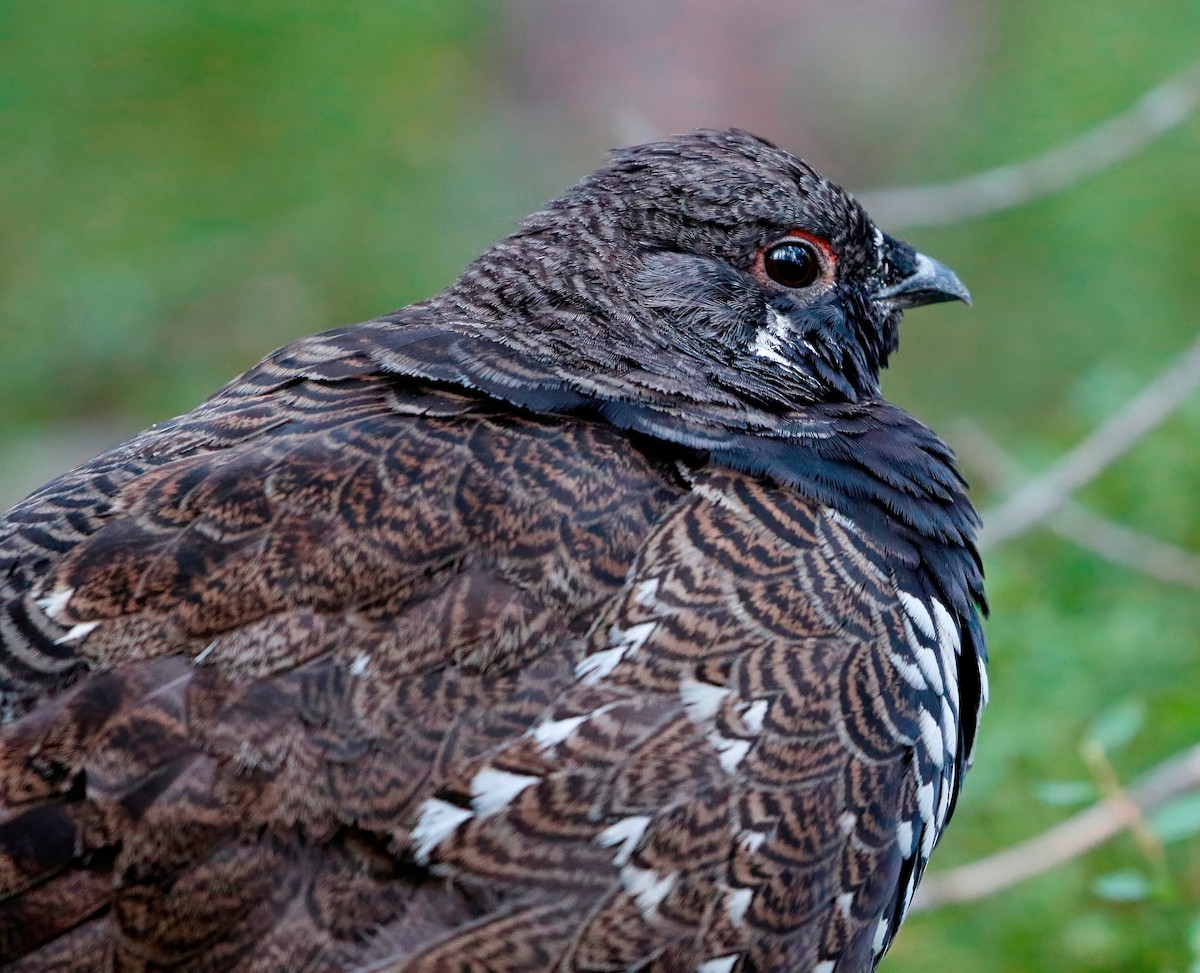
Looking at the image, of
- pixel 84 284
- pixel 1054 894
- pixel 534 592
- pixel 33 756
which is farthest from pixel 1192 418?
pixel 84 284

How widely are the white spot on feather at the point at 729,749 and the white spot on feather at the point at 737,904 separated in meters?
0.24

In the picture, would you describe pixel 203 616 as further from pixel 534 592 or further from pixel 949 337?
pixel 949 337

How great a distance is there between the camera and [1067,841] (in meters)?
4.17

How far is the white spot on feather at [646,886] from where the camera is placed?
9.34 feet

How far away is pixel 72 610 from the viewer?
118 inches

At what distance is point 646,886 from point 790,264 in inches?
73.2

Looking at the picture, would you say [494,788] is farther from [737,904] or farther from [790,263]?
[790,263]

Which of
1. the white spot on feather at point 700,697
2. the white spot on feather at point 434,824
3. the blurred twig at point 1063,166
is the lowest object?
the white spot on feather at point 434,824

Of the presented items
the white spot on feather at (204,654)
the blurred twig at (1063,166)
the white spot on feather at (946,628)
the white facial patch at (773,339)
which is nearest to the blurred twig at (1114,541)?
the blurred twig at (1063,166)

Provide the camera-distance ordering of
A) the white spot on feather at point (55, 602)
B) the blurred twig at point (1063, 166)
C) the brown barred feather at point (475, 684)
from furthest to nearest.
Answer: the blurred twig at point (1063, 166) < the white spot on feather at point (55, 602) < the brown barred feather at point (475, 684)

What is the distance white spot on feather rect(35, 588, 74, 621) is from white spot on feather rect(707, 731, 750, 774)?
4.41 ft

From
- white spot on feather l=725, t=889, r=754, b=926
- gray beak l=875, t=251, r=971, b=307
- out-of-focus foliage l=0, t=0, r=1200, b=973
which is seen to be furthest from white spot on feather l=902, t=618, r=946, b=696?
out-of-focus foliage l=0, t=0, r=1200, b=973

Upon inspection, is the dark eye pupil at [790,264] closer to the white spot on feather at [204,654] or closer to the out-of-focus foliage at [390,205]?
the white spot on feather at [204,654]

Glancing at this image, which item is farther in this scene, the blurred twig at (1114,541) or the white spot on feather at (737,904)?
the blurred twig at (1114,541)
